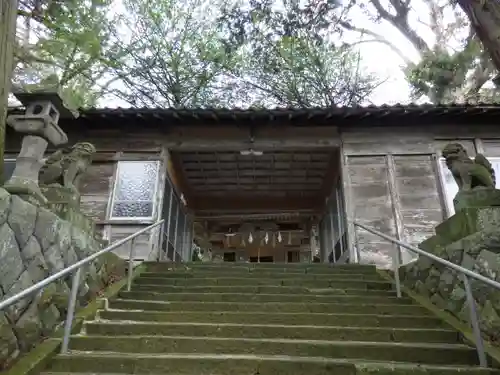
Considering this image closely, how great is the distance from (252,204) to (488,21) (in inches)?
343

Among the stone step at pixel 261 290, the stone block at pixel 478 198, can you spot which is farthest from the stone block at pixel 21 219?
the stone block at pixel 478 198

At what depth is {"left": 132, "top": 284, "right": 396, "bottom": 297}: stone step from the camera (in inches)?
215

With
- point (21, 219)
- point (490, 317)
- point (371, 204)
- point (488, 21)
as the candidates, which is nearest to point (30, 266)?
point (21, 219)

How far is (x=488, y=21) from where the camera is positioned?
5.75 meters

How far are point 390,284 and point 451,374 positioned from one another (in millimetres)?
2746

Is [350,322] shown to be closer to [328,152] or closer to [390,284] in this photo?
[390,284]

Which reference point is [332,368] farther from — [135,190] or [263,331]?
[135,190]

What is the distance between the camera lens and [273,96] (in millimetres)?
18828

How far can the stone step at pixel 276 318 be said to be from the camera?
4398mm

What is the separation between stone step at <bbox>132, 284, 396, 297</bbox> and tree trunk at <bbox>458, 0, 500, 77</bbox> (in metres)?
3.69

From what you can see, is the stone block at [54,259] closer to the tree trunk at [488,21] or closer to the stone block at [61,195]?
the stone block at [61,195]

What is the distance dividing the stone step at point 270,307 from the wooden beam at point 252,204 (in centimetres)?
799

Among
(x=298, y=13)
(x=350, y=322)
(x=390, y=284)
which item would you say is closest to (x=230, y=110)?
(x=298, y=13)

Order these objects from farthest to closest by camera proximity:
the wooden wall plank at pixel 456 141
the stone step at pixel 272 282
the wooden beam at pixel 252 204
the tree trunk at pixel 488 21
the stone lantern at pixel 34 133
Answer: the wooden beam at pixel 252 204, the wooden wall plank at pixel 456 141, the stone step at pixel 272 282, the tree trunk at pixel 488 21, the stone lantern at pixel 34 133
